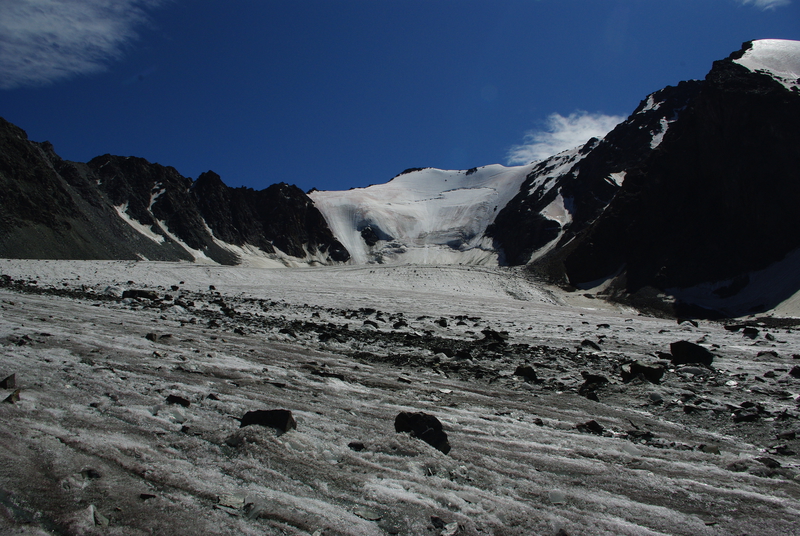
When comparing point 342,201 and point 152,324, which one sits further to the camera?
point 342,201

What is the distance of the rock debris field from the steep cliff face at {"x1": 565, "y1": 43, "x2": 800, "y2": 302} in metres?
39.0

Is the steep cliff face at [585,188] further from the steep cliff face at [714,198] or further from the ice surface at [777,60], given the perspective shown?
the steep cliff face at [714,198]

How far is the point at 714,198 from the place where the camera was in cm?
4659

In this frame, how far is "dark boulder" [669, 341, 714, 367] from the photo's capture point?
8.57 metres

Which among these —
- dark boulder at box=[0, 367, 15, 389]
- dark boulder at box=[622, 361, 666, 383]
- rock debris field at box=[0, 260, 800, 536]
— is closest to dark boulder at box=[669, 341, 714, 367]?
rock debris field at box=[0, 260, 800, 536]

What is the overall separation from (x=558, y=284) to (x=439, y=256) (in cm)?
7256

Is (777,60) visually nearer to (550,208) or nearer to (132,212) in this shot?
(550,208)

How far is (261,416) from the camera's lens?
409 centimetres

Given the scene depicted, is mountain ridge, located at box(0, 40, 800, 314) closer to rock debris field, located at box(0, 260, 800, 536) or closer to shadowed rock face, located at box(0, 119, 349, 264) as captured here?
shadowed rock face, located at box(0, 119, 349, 264)

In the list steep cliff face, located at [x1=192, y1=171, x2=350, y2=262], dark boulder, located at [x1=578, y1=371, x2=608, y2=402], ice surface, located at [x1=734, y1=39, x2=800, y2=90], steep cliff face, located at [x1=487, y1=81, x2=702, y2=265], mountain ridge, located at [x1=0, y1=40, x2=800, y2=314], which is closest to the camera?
dark boulder, located at [x1=578, y1=371, x2=608, y2=402]

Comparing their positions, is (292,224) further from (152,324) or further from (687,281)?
(152,324)

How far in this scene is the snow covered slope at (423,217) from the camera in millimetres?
122625

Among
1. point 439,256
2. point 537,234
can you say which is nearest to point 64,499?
point 537,234

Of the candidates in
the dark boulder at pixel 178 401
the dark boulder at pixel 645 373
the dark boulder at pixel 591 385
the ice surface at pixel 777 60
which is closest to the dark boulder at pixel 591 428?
the dark boulder at pixel 591 385
